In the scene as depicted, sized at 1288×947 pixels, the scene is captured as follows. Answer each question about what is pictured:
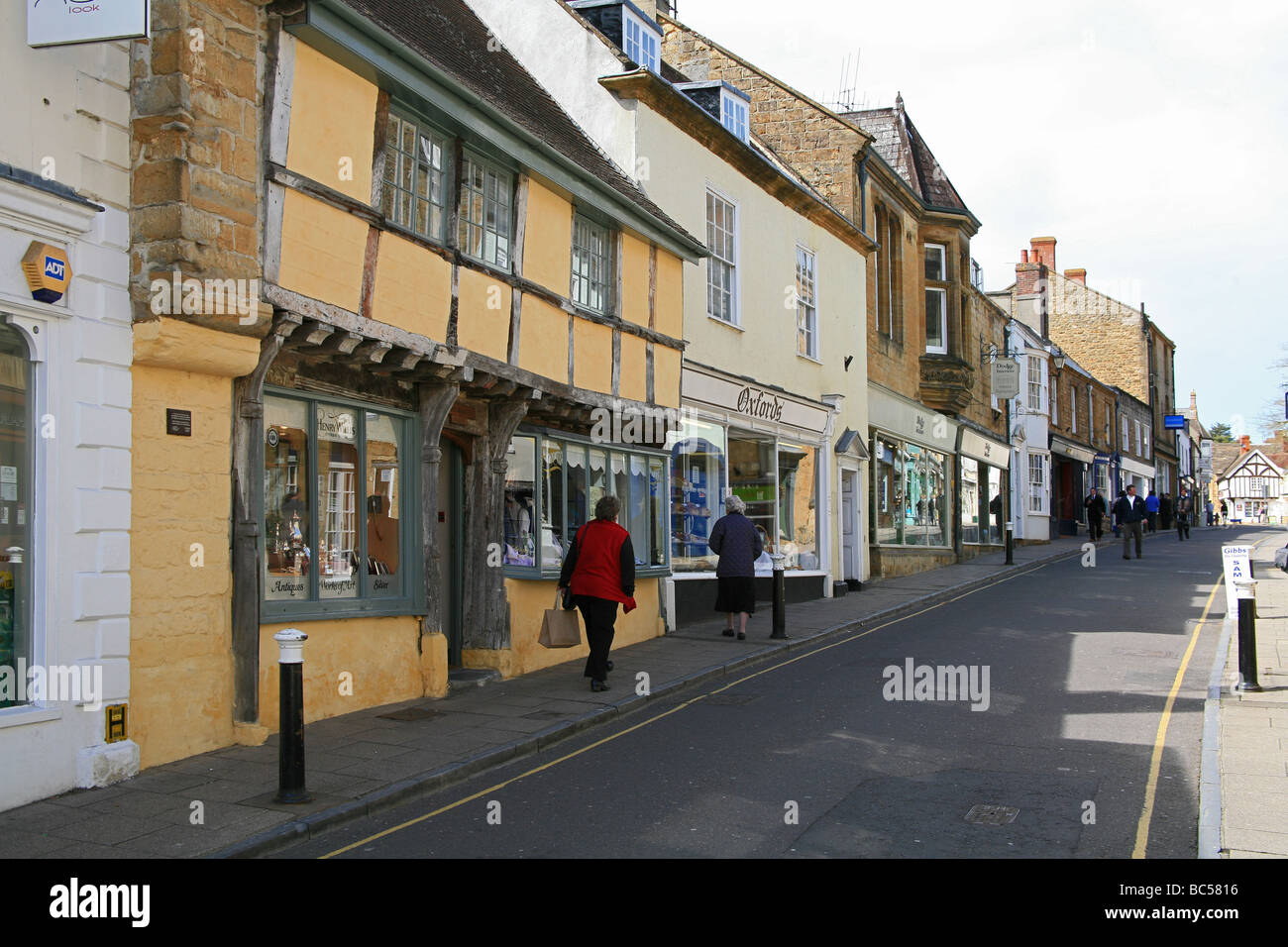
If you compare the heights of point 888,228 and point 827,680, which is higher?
point 888,228

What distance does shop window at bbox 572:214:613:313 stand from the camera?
13.0 m

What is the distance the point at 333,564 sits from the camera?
31.0 feet

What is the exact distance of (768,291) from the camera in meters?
18.6

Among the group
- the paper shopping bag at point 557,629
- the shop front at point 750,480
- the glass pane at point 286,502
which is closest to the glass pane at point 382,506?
the glass pane at point 286,502

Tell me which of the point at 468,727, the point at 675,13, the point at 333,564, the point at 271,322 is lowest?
the point at 468,727

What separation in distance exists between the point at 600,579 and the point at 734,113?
416 inches

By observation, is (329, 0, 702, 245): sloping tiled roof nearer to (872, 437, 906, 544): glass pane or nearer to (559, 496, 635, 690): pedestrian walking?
(559, 496, 635, 690): pedestrian walking

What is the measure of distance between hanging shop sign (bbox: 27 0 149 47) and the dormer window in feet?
39.8

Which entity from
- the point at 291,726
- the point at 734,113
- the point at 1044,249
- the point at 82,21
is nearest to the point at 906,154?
the point at 734,113

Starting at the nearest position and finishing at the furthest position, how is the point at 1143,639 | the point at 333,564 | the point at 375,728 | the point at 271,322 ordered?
1. the point at 271,322
2. the point at 375,728
3. the point at 333,564
4. the point at 1143,639

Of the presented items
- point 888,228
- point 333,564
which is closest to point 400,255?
point 333,564

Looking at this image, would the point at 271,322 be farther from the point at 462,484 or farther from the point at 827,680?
the point at 827,680

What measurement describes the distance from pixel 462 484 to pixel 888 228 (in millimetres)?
16259

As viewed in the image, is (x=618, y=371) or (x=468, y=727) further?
(x=618, y=371)
